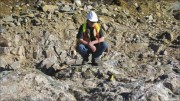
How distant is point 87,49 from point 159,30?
338 centimetres

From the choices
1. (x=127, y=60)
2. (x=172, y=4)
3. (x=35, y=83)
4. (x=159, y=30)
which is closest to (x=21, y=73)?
(x=35, y=83)

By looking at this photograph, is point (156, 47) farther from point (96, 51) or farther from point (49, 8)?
point (49, 8)

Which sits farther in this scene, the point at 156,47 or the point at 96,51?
the point at 156,47

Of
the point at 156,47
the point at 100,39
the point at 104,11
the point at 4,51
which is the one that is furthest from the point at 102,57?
the point at 104,11

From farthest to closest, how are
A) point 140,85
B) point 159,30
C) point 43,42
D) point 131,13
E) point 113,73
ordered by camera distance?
point 131,13 < point 159,30 < point 43,42 < point 113,73 < point 140,85

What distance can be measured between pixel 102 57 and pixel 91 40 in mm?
1188

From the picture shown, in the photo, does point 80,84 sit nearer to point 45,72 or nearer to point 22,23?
point 45,72

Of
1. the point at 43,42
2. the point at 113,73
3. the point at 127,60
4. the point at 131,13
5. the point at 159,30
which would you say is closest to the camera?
the point at 113,73

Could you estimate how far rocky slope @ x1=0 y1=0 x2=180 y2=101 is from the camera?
8961mm

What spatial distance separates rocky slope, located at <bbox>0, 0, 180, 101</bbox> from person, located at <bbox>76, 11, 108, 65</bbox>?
1.15 feet

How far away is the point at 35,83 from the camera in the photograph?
363 inches

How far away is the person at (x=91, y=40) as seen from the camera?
1012cm

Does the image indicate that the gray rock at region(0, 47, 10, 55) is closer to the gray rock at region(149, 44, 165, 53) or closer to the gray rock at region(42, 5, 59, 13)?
the gray rock at region(42, 5, 59, 13)

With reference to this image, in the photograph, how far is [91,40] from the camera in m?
10.4
